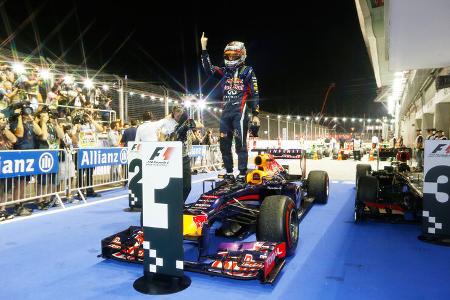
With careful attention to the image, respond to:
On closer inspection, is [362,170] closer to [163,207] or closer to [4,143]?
[163,207]

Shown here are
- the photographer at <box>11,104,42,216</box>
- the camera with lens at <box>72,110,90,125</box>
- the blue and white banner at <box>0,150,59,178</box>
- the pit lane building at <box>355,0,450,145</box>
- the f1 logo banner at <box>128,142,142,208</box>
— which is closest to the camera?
the pit lane building at <box>355,0,450,145</box>

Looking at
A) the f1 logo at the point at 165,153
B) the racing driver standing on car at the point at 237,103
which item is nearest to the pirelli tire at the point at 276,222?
the racing driver standing on car at the point at 237,103

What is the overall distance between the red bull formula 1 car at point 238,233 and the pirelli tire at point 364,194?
1022mm

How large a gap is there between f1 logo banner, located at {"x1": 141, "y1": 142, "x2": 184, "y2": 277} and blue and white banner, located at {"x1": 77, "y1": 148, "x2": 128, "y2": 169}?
16.0 ft

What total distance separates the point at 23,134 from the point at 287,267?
16.7 feet

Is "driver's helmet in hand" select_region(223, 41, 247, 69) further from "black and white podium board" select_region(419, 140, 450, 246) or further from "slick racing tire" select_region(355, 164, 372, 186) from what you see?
"slick racing tire" select_region(355, 164, 372, 186)

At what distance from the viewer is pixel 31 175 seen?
6.02 metres

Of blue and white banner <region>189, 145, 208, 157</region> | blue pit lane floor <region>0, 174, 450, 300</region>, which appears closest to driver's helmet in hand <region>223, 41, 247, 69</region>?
blue pit lane floor <region>0, 174, 450, 300</region>

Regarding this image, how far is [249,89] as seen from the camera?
4684 millimetres

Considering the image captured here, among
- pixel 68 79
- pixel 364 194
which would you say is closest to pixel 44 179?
pixel 364 194

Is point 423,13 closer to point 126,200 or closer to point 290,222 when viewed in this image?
point 290,222

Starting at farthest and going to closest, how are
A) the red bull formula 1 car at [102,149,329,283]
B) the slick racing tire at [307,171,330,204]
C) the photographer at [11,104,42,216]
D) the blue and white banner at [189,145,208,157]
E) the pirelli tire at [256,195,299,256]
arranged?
the blue and white banner at [189,145,208,157]
the slick racing tire at [307,171,330,204]
the photographer at [11,104,42,216]
the pirelli tire at [256,195,299,256]
the red bull formula 1 car at [102,149,329,283]

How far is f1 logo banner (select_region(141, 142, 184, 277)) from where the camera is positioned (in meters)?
2.70

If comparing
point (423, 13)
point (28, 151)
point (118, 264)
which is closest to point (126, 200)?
point (28, 151)
